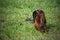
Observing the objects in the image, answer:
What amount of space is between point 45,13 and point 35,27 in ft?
0.47

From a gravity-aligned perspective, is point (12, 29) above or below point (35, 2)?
below

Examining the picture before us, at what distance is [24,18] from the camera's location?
1588 mm

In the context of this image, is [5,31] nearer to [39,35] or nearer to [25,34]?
[25,34]

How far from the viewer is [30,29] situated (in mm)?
1550

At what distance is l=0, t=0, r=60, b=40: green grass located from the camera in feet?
4.98

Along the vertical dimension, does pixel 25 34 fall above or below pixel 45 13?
below

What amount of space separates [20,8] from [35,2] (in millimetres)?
136

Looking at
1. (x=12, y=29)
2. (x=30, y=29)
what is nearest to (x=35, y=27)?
(x=30, y=29)

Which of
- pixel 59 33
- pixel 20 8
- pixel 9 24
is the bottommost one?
pixel 59 33

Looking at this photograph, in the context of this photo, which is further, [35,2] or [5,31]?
[35,2]

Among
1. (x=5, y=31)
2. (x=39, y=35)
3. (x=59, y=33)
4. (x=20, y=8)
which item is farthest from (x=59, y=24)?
(x=5, y=31)

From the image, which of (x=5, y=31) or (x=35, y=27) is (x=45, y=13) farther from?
(x=5, y=31)

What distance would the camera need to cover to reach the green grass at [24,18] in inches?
59.8

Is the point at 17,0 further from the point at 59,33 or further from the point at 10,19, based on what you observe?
the point at 59,33
